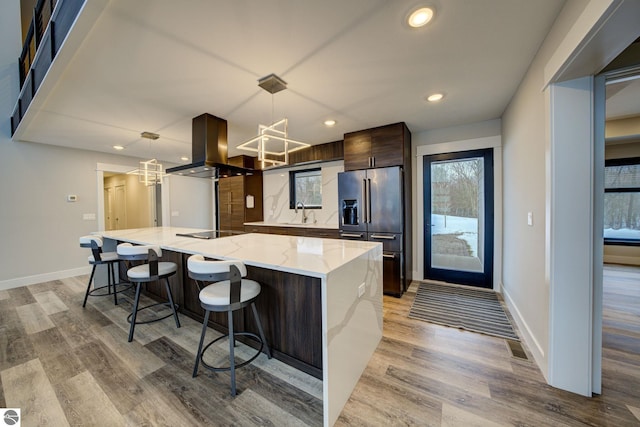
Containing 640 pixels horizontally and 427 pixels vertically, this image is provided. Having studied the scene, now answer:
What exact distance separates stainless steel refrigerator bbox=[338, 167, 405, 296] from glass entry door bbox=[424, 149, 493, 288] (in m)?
0.82

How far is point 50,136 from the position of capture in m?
3.76

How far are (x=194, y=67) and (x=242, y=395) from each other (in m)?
2.58

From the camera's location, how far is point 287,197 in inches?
204

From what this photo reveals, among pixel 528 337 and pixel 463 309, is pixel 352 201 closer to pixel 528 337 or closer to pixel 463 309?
pixel 463 309

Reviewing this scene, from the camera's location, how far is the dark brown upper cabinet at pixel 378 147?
3350 mm

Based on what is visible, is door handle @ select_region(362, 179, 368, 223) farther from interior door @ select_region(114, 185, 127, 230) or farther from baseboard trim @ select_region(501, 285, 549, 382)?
interior door @ select_region(114, 185, 127, 230)

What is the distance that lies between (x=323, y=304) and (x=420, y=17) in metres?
1.87

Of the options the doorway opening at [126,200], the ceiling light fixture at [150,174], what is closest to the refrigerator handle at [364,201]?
the ceiling light fixture at [150,174]

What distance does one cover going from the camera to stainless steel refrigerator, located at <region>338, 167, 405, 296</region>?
3.28 m

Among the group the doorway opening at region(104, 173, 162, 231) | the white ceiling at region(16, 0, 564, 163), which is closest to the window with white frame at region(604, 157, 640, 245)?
the white ceiling at region(16, 0, 564, 163)

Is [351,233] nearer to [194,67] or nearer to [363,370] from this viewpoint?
[363,370]

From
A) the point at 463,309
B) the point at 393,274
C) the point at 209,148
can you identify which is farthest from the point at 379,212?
the point at 209,148

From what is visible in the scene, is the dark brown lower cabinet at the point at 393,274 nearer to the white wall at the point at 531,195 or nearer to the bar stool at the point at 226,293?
the white wall at the point at 531,195

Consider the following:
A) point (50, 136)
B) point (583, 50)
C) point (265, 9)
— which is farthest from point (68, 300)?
point (583, 50)
